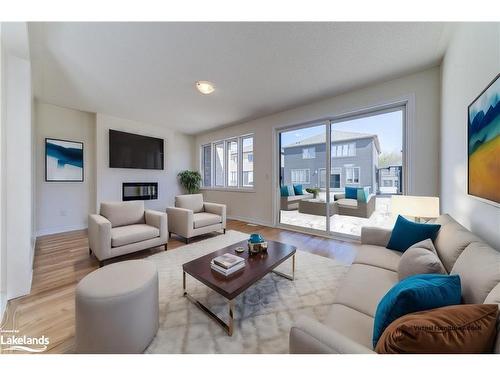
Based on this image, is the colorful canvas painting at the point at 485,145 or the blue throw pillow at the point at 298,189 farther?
the blue throw pillow at the point at 298,189

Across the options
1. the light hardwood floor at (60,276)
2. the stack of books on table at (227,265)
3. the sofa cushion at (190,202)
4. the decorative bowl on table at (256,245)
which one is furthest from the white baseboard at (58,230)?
the decorative bowl on table at (256,245)

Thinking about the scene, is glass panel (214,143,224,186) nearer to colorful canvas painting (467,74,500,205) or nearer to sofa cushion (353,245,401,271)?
sofa cushion (353,245,401,271)

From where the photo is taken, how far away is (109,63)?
8.13 feet

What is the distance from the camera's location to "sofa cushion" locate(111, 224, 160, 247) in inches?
94.2

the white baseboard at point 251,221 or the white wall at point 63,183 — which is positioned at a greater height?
the white wall at point 63,183

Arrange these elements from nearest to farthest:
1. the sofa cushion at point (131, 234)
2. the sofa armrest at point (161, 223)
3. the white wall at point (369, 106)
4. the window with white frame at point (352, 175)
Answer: the sofa cushion at point (131, 234) → the white wall at point (369, 106) → the sofa armrest at point (161, 223) → the window with white frame at point (352, 175)

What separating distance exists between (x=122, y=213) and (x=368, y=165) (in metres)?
4.00

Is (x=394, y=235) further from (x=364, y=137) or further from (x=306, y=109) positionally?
(x=306, y=109)

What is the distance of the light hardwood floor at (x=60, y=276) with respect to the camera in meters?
1.42

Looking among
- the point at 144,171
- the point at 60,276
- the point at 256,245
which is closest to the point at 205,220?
the point at 256,245

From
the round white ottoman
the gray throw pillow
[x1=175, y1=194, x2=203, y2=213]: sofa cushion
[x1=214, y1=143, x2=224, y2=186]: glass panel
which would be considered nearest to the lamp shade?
the gray throw pillow

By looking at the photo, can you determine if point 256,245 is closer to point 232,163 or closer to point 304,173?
point 304,173

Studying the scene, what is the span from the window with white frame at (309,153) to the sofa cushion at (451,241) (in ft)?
8.29

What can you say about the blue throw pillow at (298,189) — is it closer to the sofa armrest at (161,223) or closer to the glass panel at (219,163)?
the glass panel at (219,163)
